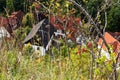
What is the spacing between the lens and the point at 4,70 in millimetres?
2400

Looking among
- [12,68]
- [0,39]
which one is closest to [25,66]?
[12,68]

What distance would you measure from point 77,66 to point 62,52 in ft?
1.86

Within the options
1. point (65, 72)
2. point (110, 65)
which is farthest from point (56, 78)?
point (110, 65)

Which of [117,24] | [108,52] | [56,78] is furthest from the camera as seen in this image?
[117,24]

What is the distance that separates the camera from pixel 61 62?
109 inches

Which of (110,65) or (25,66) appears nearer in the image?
(110,65)

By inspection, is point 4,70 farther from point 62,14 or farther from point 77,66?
point 62,14

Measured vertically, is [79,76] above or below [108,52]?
below

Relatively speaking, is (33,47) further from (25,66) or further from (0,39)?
(25,66)

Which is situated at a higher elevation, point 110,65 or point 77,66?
point 110,65

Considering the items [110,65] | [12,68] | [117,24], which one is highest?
[110,65]

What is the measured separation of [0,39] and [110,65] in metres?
1.27

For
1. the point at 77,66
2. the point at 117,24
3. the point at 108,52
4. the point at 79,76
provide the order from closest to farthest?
the point at 108,52 < the point at 79,76 < the point at 77,66 < the point at 117,24

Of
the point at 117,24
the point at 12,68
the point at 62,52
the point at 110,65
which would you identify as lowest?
the point at 117,24
